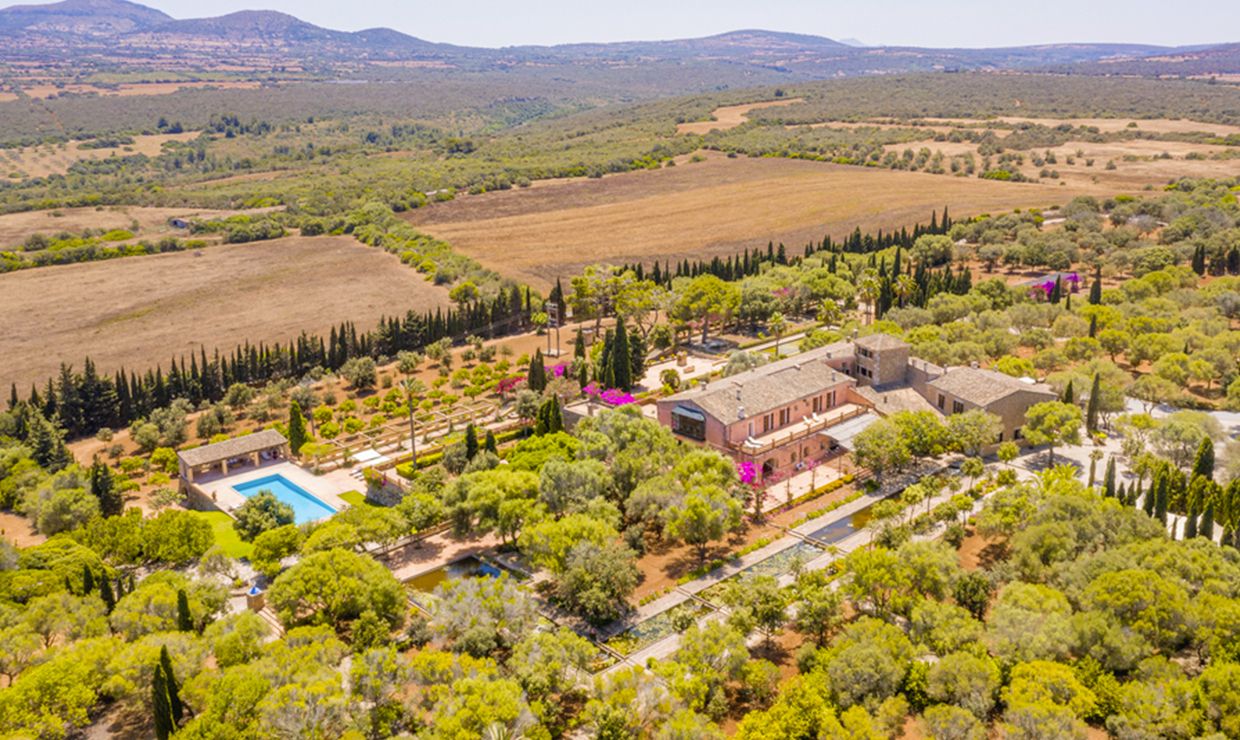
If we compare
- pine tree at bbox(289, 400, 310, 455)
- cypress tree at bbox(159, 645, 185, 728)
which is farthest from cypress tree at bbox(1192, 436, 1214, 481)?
pine tree at bbox(289, 400, 310, 455)

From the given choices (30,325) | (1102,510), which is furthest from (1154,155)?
(30,325)

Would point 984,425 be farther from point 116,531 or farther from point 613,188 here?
point 613,188

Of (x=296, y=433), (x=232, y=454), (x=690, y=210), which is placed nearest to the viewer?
(x=232, y=454)

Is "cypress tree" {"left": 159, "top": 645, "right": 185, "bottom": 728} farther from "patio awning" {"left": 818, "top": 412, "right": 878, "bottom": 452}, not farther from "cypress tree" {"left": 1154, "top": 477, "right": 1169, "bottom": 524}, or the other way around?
"cypress tree" {"left": 1154, "top": 477, "right": 1169, "bottom": 524}

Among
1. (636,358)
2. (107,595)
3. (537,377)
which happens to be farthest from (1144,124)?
(107,595)

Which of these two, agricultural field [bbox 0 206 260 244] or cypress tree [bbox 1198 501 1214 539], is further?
agricultural field [bbox 0 206 260 244]

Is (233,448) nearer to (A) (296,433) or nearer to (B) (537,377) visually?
(A) (296,433)

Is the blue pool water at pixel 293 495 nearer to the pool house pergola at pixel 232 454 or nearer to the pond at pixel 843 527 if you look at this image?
the pool house pergola at pixel 232 454
